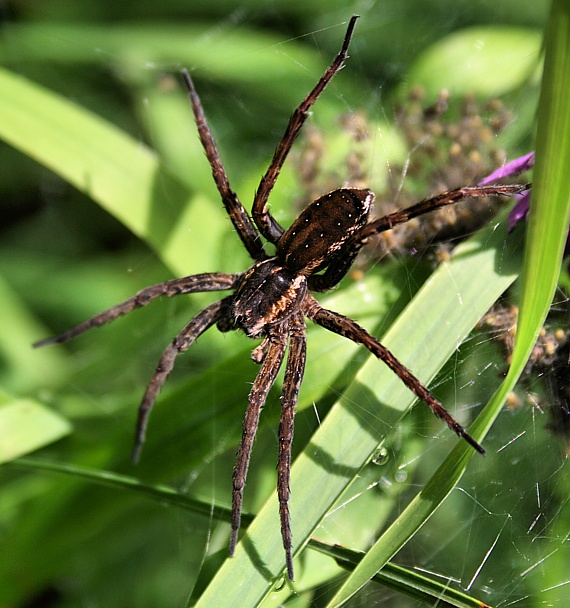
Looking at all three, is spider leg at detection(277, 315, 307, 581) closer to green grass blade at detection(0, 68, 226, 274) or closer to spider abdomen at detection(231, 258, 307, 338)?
spider abdomen at detection(231, 258, 307, 338)

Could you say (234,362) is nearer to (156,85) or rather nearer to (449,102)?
(449,102)

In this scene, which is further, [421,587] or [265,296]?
[265,296]

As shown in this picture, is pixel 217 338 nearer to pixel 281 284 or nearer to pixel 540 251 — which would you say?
pixel 281 284

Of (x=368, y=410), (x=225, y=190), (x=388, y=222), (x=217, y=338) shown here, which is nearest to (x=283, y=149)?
(x=225, y=190)

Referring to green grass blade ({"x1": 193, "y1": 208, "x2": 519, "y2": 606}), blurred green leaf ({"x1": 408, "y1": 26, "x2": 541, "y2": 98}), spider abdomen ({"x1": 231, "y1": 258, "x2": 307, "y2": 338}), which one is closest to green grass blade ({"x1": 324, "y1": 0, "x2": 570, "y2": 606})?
green grass blade ({"x1": 193, "y1": 208, "x2": 519, "y2": 606})

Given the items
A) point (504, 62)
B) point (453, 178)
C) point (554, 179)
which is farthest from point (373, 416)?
point (504, 62)

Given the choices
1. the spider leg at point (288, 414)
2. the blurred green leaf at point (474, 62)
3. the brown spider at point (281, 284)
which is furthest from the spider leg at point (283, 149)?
the blurred green leaf at point (474, 62)

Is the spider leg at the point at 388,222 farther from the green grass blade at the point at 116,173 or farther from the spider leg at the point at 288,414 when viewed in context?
the green grass blade at the point at 116,173
